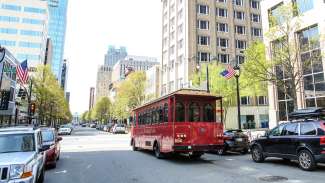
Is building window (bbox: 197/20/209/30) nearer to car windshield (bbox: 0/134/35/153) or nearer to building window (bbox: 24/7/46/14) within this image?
car windshield (bbox: 0/134/35/153)

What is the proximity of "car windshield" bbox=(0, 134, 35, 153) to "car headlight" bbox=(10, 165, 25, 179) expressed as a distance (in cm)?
169

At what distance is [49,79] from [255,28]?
141 feet

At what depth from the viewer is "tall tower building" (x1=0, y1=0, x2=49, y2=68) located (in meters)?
86.2

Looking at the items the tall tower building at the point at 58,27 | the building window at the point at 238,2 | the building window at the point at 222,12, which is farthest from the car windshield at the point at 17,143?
the tall tower building at the point at 58,27

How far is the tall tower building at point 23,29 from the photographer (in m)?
86.2

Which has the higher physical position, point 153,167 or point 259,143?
point 259,143

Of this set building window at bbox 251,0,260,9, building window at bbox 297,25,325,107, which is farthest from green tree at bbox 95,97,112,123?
building window at bbox 297,25,325,107

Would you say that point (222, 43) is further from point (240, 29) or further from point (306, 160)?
point (306, 160)

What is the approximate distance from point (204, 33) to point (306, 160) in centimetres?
5026

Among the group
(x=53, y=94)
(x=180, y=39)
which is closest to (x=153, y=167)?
(x=53, y=94)

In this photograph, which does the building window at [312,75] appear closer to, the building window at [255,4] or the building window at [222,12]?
the building window at [222,12]

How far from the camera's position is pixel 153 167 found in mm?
13141

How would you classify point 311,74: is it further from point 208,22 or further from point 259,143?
point 208,22

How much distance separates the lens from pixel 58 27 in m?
184
